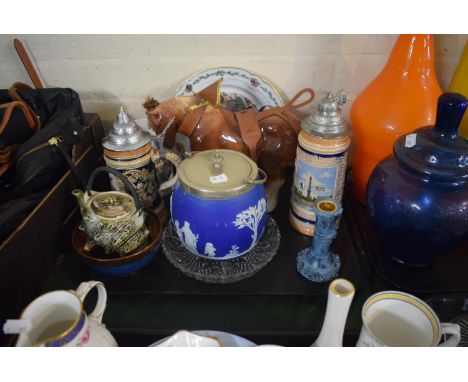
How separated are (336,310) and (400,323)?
0.43 feet

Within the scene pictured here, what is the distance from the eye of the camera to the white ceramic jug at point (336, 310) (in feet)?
1.71

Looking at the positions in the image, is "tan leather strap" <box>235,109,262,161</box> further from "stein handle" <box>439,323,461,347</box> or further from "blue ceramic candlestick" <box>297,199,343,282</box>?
"stein handle" <box>439,323,461,347</box>

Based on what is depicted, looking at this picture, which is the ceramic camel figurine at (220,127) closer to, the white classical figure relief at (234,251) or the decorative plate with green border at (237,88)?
the decorative plate with green border at (237,88)

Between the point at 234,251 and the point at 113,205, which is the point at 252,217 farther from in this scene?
the point at 113,205

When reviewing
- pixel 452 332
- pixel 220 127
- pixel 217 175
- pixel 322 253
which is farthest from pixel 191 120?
pixel 452 332

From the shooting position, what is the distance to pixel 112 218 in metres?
0.72

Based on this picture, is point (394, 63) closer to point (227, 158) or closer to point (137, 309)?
point (227, 158)

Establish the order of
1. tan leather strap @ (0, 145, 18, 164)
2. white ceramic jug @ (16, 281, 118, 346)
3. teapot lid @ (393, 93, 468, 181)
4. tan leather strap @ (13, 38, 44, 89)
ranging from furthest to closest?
tan leather strap @ (13, 38, 44, 89) < tan leather strap @ (0, 145, 18, 164) < teapot lid @ (393, 93, 468, 181) < white ceramic jug @ (16, 281, 118, 346)

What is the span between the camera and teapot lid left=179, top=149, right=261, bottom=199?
689 mm

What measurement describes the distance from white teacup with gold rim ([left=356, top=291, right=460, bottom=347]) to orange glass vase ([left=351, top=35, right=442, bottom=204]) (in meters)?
0.41

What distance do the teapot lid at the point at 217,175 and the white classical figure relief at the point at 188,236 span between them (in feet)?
0.25

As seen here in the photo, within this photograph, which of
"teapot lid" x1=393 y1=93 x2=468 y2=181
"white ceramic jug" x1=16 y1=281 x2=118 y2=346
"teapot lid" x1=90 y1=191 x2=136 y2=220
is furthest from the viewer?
"teapot lid" x1=90 y1=191 x2=136 y2=220

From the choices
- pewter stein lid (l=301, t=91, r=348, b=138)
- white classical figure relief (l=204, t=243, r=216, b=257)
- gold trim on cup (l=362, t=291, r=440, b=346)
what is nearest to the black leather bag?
white classical figure relief (l=204, t=243, r=216, b=257)

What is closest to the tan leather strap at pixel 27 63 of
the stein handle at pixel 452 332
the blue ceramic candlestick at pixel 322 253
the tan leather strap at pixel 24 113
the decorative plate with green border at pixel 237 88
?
the tan leather strap at pixel 24 113
